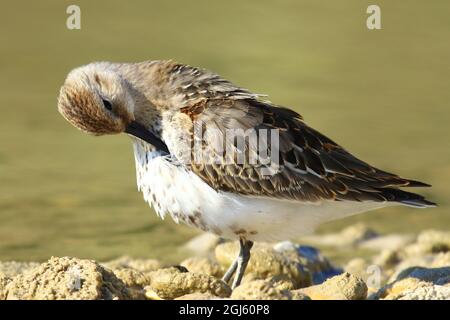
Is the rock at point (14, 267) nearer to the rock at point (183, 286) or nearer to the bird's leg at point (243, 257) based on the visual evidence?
the bird's leg at point (243, 257)

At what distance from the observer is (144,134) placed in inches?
401

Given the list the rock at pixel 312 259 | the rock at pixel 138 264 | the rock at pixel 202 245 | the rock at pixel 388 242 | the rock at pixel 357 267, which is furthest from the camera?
the rock at pixel 388 242

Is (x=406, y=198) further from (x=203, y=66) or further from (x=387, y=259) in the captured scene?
(x=203, y=66)

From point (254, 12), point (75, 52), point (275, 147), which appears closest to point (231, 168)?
point (275, 147)

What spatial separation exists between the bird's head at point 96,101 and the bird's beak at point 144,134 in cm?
6

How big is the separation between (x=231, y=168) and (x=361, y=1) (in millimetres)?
14347

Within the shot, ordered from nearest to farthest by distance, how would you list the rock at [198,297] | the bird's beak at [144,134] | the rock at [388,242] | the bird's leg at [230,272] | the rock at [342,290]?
the rock at [198,297] → the rock at [342,290] → the bird's beak at [144,134] → the bird's leg at [230,272] → the rock at [388,242]

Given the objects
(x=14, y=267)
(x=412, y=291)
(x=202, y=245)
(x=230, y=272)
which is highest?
(x=412, y=291)

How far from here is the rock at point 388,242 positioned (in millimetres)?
13410

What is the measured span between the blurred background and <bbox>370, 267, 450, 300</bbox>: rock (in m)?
3.60

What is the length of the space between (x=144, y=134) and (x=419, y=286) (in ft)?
9.27

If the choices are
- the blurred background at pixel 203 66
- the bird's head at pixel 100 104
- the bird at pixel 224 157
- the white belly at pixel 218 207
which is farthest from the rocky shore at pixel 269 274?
the bird's head at pixel 100 104

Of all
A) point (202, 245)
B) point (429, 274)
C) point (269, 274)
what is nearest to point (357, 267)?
Answer: point (202, 245)

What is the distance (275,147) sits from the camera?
33.1ft
